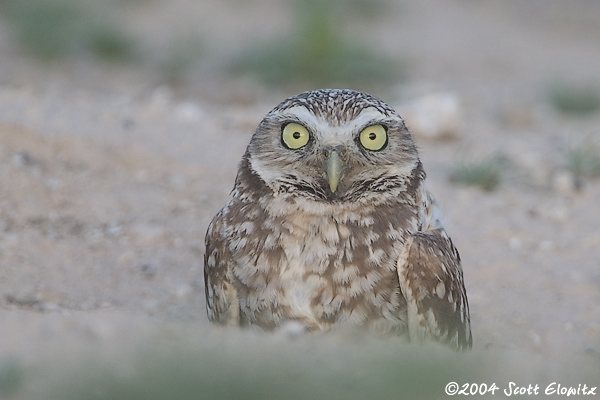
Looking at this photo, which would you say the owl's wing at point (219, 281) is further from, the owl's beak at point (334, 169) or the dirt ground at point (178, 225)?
the owl's beak at point (334, 169)

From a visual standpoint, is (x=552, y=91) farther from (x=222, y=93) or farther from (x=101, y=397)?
(x=101, y=397)

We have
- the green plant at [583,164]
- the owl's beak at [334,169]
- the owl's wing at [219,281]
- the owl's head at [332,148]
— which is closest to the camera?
the owl's beak at [334,169]

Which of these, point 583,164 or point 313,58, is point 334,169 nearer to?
point 583,164

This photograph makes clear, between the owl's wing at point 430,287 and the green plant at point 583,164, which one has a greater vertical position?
the green plant at point 583,164

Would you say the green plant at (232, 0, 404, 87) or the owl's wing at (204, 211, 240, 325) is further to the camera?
the green plant at (232, 0, 404, 87)

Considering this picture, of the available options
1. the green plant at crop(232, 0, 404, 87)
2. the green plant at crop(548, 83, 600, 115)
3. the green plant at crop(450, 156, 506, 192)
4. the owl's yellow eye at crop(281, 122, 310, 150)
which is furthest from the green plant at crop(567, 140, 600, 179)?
the owl's yellow eye at crop(281, 122, 310, 150)

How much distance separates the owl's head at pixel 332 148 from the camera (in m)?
4.23

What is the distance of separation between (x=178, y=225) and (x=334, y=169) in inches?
94.9

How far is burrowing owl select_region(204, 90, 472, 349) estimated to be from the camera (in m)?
4.20

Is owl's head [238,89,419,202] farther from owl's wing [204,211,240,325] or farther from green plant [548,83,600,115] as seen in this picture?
green plant [548,83,600,115]

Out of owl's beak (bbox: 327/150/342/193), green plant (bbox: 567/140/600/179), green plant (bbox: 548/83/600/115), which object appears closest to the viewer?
owl's beak (bbox: 327/150/342/193)

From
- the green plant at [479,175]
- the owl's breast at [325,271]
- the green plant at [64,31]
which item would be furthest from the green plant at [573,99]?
the owl's breast at [325,271]

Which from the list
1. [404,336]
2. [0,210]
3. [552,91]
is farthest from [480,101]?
[404,336]

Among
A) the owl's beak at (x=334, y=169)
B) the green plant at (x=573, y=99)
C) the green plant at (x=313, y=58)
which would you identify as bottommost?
the owl's beak at (x=334, y=169)
